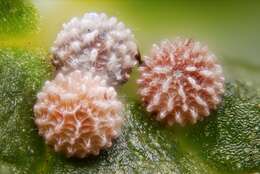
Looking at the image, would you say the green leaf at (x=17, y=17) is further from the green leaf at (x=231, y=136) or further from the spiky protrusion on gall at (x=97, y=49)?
the green leaf at (x=231, y=136)

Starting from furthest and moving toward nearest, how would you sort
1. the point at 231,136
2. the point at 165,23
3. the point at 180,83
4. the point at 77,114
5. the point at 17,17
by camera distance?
the point at 165,23 < the point at 17,17 < the point at 231,136 < the point at 180,83 < the point at 77,114

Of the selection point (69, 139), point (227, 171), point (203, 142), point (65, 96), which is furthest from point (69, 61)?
point (227, 171)

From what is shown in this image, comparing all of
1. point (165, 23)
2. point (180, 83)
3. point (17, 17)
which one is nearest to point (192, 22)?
point (165, 23)

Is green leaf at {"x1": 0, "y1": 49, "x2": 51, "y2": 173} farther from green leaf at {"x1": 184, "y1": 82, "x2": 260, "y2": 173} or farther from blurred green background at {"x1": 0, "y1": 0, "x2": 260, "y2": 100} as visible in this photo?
green leaf at {"x1": 184, "y1": 82, "x2": 260, "y2": 173}

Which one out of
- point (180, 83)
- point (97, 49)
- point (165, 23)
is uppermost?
point (165, 23)

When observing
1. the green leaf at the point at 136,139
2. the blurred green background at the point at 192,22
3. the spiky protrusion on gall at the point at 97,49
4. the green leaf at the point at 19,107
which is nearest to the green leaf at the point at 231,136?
the green leaf at the point at 136,139

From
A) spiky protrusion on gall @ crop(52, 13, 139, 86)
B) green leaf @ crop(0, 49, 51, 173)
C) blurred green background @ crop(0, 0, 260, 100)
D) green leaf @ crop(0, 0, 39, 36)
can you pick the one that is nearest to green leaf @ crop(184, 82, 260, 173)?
blurred green background @ crop(0, 0, 260, 100)

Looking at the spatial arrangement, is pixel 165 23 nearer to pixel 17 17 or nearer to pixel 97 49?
pixel 97 49
